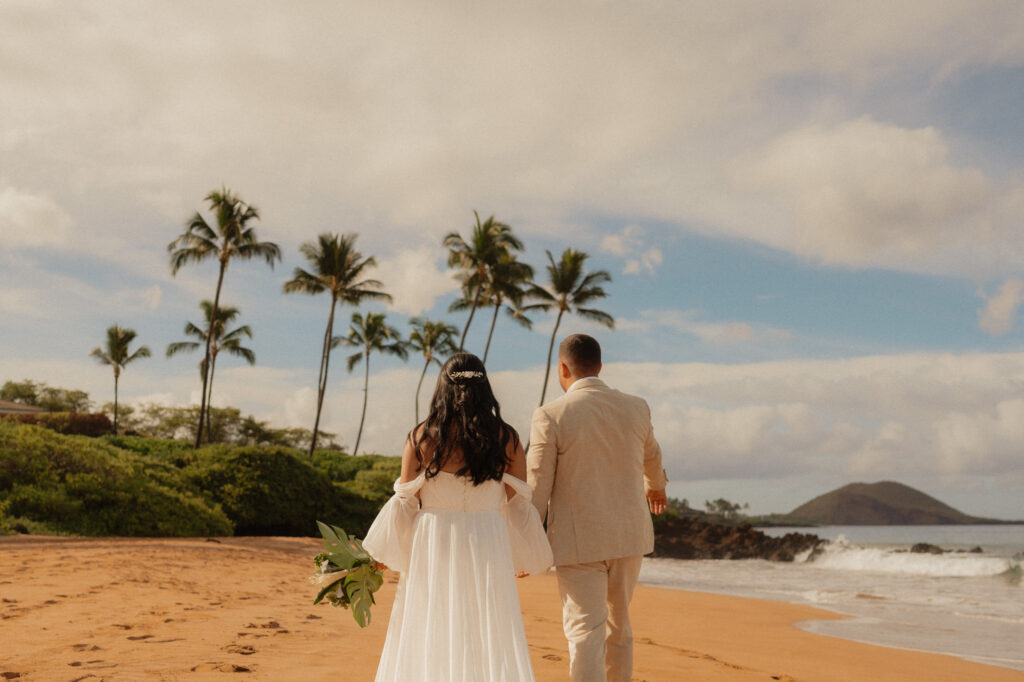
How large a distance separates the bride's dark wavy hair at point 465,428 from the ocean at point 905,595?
7.38m

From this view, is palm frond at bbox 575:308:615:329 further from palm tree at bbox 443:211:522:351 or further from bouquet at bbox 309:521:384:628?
bouquet at bbox 309:521:384:628

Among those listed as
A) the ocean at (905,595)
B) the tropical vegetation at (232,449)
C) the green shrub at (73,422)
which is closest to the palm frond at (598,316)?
the tropical vegetation at (232,449)

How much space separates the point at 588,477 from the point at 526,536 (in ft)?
1.44

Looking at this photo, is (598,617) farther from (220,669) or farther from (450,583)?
(220,669)

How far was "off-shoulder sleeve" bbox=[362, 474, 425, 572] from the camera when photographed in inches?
137

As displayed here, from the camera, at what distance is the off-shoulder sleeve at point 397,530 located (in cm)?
347

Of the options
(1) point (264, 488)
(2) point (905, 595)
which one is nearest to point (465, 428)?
(2) point (905, 595)

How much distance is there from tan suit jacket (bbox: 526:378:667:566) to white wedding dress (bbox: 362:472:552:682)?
1.02 ft

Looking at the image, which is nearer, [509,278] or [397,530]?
[397,530]

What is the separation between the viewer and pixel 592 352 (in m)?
4.01

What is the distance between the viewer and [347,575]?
368 cm

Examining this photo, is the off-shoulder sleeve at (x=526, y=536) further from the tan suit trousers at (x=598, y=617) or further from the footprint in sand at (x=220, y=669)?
the footprint in sand at (x=220, y=669)

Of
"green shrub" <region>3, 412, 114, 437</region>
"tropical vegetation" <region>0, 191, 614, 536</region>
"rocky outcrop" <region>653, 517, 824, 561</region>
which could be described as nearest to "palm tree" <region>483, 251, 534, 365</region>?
"tropical vegetation" <region>0, 191, 614, 536</region>

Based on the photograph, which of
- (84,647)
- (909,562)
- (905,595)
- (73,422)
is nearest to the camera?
(84,647)
